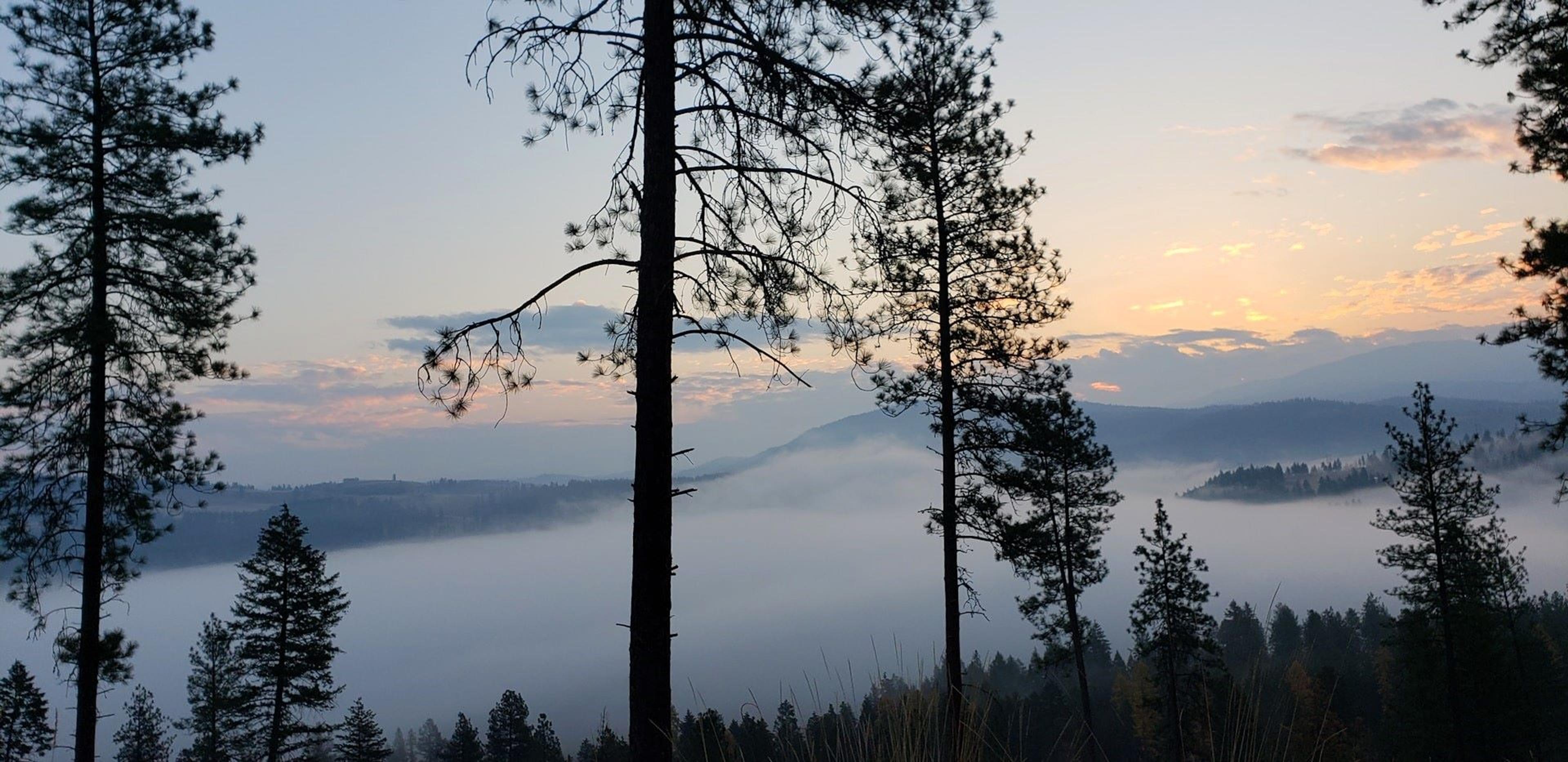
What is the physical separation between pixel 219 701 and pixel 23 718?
6602mm

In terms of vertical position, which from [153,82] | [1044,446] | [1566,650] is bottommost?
[1566,650]

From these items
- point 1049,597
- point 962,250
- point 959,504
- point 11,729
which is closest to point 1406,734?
point 1049,597

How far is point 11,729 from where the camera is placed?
17.0m

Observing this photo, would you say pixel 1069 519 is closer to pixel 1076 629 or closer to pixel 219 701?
pixel 1076 629

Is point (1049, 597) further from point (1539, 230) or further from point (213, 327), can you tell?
point (213, 327)

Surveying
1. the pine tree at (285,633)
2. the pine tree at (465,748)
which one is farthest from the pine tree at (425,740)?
the pine tree at (285,633)

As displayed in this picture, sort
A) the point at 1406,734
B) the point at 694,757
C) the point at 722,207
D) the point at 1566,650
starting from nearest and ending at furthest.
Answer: the point at 694,757, the point at 722,207, the point at 1406,734, the point at 1566,650

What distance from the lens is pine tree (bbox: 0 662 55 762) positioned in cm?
1800

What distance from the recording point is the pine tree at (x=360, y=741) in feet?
74.9

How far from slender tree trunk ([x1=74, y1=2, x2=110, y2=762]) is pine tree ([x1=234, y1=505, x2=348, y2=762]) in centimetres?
911

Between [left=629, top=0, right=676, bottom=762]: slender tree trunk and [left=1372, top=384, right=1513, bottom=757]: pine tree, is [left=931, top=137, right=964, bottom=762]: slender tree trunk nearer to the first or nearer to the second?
[left=629, top=0, right=676, bottom=762]: slender tree trunk

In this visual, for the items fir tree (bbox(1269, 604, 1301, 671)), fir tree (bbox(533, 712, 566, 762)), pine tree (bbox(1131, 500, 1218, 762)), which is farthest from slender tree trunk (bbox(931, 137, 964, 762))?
fir tree (bbox(1269, 604, 1301, 671))

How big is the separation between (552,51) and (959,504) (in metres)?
9.14

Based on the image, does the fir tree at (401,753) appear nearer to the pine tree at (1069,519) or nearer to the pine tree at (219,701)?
the pine tree at (219,701)
